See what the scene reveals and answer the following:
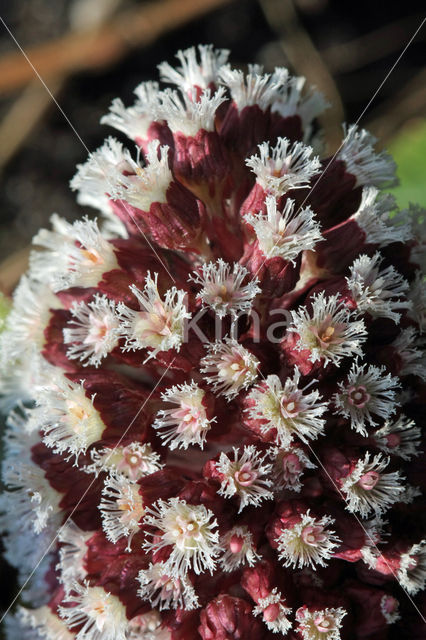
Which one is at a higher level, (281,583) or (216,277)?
(216,277)

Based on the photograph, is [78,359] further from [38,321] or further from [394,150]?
[394,150]

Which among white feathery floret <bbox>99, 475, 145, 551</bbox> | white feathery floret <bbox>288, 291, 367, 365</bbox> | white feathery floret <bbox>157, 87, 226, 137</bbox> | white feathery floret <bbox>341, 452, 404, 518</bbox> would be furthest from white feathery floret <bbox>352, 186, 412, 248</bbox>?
white feathery floret <bbox>99, 475, 145, 551</bbox>

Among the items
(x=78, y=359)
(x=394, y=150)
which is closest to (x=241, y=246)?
(x=78, y=359)

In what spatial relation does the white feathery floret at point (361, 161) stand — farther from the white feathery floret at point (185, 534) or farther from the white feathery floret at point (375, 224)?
the white feathery floret at point (185, 534)

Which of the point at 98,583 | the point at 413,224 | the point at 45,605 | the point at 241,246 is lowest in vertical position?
the point at 45,605

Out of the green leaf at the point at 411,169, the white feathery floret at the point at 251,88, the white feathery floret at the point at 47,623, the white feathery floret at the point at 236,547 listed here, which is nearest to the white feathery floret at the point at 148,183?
the white feathery floret at the point at 251,88

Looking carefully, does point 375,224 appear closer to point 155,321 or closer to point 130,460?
point 155,321
